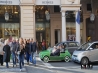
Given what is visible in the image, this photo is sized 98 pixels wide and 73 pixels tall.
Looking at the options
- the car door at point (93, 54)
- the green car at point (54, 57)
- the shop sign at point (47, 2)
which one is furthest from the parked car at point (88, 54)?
the shop sign at point (47, 2)

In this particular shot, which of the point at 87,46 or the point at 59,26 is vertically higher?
the point at 59,26

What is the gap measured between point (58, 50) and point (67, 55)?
2.86ft

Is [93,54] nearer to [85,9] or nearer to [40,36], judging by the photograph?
[85,9]

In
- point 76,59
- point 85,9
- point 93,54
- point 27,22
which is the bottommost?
point 76,59

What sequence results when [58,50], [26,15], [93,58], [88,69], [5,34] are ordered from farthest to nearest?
1. [5,34]
2. [26,15]
3. [58,50]
4. [93,58]
5. [88,69]

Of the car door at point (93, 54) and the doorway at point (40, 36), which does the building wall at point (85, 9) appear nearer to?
the doorway at point (40, 36)

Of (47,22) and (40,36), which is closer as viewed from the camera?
(47,22)

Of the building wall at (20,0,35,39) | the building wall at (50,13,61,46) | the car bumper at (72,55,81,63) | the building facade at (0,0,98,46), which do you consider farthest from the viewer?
the building wall at (50,13,61,46)

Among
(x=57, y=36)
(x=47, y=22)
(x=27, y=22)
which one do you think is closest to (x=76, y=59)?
(x=27, y=22)

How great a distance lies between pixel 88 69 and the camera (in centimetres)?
1642

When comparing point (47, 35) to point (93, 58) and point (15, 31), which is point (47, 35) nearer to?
point (15, 31)

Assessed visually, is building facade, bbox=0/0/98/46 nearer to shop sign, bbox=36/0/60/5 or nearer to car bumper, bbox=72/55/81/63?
shop sign, bbox=36/0/60/5

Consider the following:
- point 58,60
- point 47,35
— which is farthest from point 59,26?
point 58,60

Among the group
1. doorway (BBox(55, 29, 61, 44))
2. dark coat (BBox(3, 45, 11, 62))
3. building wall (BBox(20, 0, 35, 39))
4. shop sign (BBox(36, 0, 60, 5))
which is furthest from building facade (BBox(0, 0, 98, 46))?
dark coat (BBox(3, 45, 11, 62))
